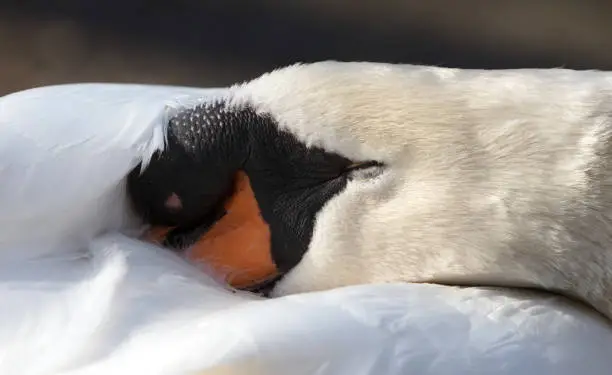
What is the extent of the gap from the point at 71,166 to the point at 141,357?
0.72 feet

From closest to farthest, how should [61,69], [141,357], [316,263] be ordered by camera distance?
[141,357], [316,263], [61,69]

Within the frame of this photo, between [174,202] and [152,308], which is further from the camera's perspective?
[174,202]

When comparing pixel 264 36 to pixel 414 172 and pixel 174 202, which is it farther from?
pixel 414 172

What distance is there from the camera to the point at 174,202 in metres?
0.93

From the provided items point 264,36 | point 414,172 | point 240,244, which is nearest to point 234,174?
point 240,244

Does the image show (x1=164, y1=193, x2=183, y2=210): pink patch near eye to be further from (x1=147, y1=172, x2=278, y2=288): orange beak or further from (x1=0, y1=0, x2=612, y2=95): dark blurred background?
(x1=0, y1=0, x2=612, y2=95): dark blurred background

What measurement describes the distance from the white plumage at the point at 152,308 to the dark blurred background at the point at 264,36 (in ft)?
2.55

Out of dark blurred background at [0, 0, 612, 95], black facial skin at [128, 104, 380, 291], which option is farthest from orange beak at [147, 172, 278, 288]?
dark blurred background at [0, 0, 612, 95]

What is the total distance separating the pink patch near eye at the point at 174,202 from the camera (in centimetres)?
92

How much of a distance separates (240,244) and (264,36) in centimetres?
89

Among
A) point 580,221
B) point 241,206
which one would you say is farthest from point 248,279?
point 580,221

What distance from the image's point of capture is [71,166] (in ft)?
2.91

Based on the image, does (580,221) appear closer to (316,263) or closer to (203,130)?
(316,263)

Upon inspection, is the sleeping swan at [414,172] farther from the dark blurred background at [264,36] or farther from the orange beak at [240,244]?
the dark blurred background at [264,36]
